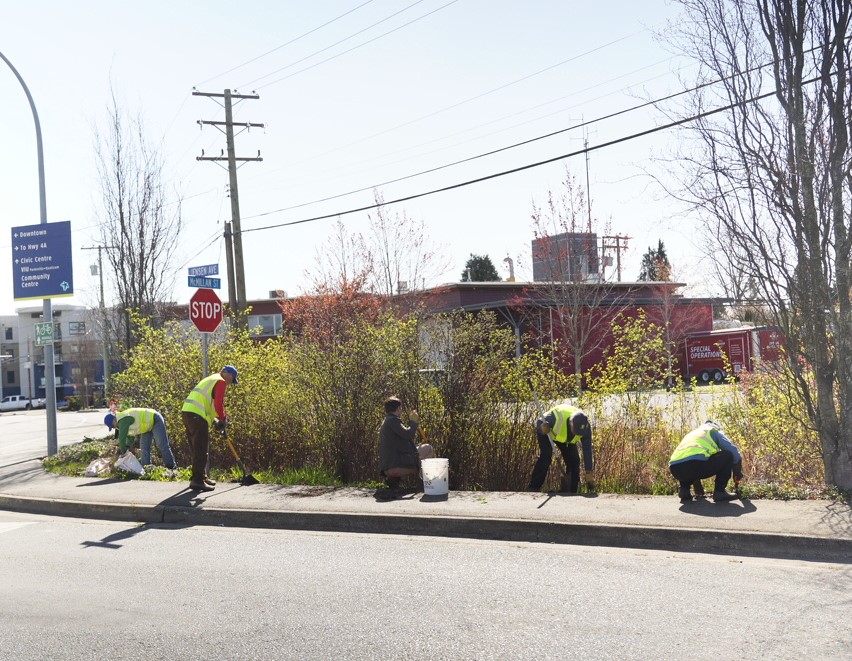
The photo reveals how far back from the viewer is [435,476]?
32.3 ft

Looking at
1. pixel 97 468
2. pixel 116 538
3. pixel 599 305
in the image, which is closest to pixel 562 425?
pixel 116 538

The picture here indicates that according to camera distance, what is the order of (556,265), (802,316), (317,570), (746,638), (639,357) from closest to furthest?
(746,638) → (317,570) → (802,316) → (639,357) → (556,265)

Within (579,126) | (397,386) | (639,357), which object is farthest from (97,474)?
Result: (579,126)

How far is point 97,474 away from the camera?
13820 millimetres

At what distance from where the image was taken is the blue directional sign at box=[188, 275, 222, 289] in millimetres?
12438

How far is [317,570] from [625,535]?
288cm

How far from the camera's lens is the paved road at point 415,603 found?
5023mm

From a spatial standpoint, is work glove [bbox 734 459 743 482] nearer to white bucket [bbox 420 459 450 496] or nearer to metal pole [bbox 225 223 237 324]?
white bucket [bbox 420 459 450 496]

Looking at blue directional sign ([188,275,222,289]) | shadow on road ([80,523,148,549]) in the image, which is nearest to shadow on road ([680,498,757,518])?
shadow on road ([80,523,148,549])

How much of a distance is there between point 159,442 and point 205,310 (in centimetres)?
275

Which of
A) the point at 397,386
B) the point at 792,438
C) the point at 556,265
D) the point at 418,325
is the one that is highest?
the point at 556,265

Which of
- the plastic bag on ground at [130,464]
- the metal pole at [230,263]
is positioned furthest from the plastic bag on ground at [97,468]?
the metal pole at [230,263]

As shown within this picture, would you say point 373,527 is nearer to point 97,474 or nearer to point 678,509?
point 678,509

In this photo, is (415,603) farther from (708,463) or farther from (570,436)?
(570,436)
